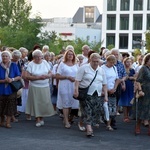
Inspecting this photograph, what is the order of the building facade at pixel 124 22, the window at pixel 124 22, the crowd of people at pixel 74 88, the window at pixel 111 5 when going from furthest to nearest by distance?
the window at pixel 111 5 < the window at pixel 124 22 < the building facade at pixel 124 22 < the crowd of people at pixel 74 88

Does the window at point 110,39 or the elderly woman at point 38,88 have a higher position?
the window at point 110,39

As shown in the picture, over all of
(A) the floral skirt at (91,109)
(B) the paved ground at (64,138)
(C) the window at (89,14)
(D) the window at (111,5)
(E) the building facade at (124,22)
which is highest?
(C) the window at (89,14)

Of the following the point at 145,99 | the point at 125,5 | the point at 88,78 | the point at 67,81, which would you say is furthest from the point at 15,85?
the point at 125,5

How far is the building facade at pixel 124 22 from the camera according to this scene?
87.3 metres

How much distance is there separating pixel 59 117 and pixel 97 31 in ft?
301

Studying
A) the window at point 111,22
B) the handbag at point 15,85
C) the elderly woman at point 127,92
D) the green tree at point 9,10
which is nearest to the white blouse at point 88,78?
the handbag at point 15,85

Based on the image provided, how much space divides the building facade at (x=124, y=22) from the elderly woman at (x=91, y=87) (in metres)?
75.3

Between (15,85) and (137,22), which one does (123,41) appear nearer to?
(137,22)

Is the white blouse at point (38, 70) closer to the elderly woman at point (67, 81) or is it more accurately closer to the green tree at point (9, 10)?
the elderly woman at point (67, 81)

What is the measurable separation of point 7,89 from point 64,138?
7.50 ft

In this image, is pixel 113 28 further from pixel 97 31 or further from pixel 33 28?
pixel 33 28

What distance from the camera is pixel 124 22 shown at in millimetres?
88875

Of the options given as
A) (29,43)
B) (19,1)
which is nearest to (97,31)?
(19,1)

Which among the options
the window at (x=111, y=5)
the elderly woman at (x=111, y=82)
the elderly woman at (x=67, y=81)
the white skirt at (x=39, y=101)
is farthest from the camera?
the window at (x=111, y=5)
